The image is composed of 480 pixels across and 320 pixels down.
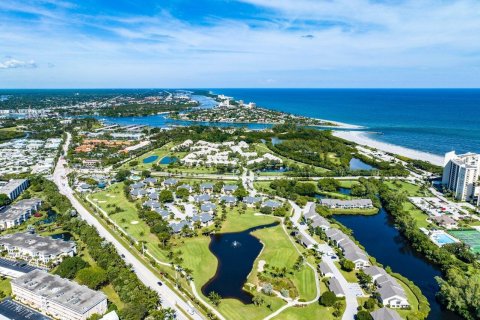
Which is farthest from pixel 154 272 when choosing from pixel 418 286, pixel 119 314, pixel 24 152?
pixel 24 152

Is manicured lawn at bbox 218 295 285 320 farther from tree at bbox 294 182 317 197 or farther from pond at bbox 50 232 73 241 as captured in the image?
tree at bbox 294 182 317 197

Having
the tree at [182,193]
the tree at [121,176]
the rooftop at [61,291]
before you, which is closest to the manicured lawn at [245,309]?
the rooftop at [61,291]

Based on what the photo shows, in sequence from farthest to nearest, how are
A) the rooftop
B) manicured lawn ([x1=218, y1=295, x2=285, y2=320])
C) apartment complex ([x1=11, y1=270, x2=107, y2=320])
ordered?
manicured lawn ([x1=218, y1=295, x2=285, y2=320]) < the rooftop < apartment complex ([x1=11, y1=270, x2=107, y2=320])

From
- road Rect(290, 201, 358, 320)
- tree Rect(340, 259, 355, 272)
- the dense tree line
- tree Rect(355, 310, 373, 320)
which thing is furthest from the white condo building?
tree Rect(355, 310, 373, 320)

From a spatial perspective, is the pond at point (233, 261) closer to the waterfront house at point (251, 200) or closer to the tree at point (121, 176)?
the waterfront house at point (251, 200)

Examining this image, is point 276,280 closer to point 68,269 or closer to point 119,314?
point 119,314

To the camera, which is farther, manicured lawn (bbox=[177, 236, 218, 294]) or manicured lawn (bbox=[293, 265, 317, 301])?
manicured lawn (bbox=[177, 236, 218, 294])

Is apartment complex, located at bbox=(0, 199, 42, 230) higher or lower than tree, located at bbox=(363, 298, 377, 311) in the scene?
higher
